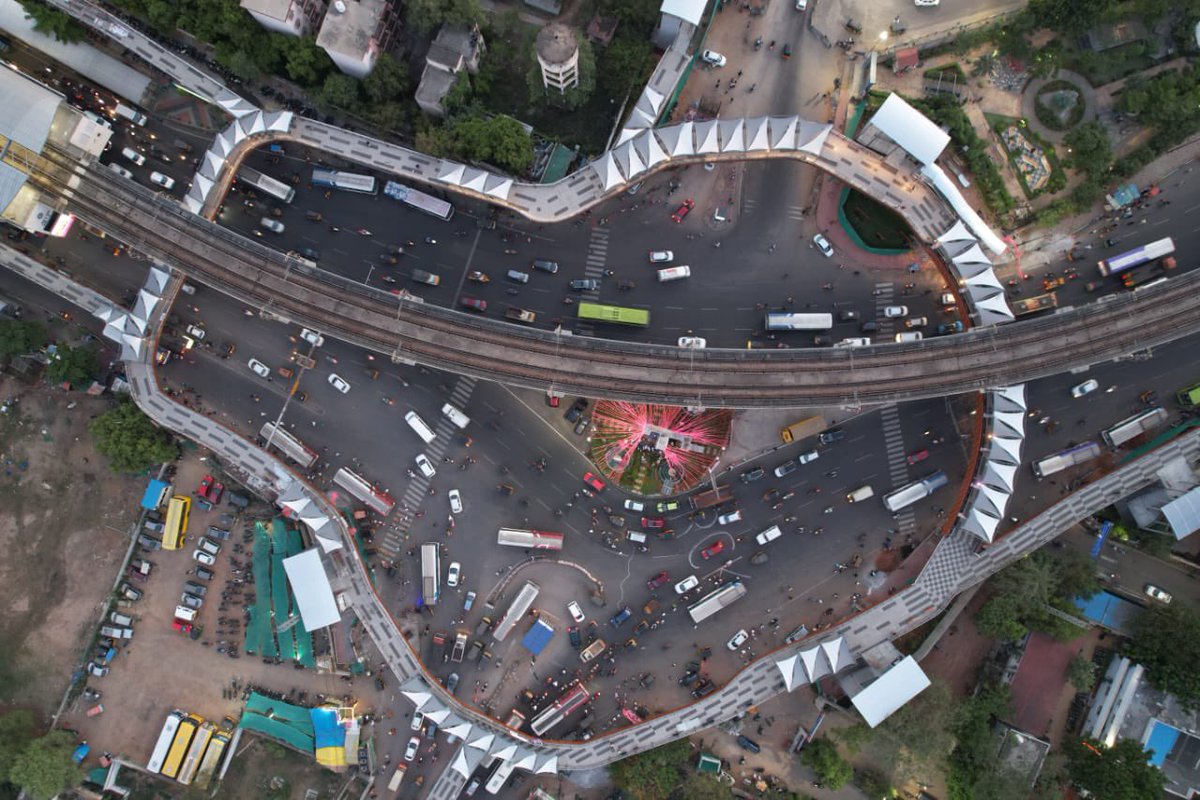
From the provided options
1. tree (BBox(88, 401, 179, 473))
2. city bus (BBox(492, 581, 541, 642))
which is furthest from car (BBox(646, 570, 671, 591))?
tree (BBox(88, 401, 179, 473))

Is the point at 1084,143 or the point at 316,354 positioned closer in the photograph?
the point at 1084,143

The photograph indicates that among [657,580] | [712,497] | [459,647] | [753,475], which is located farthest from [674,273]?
[459,647]

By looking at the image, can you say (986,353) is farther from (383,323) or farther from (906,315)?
(383,323)

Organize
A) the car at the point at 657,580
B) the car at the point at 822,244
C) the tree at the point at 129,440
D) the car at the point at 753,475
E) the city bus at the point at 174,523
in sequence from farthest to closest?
the city bus at the point at 174,523 → the car at the point at 657,580 → the car at the point at 753,475 → the car at the point at 822,244 → the tree at the point at 129,440

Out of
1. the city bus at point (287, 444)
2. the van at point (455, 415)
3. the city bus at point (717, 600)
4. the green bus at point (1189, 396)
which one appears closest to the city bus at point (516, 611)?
the city bus at point (717, 600)

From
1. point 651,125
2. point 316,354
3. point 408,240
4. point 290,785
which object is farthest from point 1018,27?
point 290,785

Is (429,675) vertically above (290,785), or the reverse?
(429,675)

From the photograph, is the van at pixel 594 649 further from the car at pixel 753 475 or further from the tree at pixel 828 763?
the tree at pixel 828 763
